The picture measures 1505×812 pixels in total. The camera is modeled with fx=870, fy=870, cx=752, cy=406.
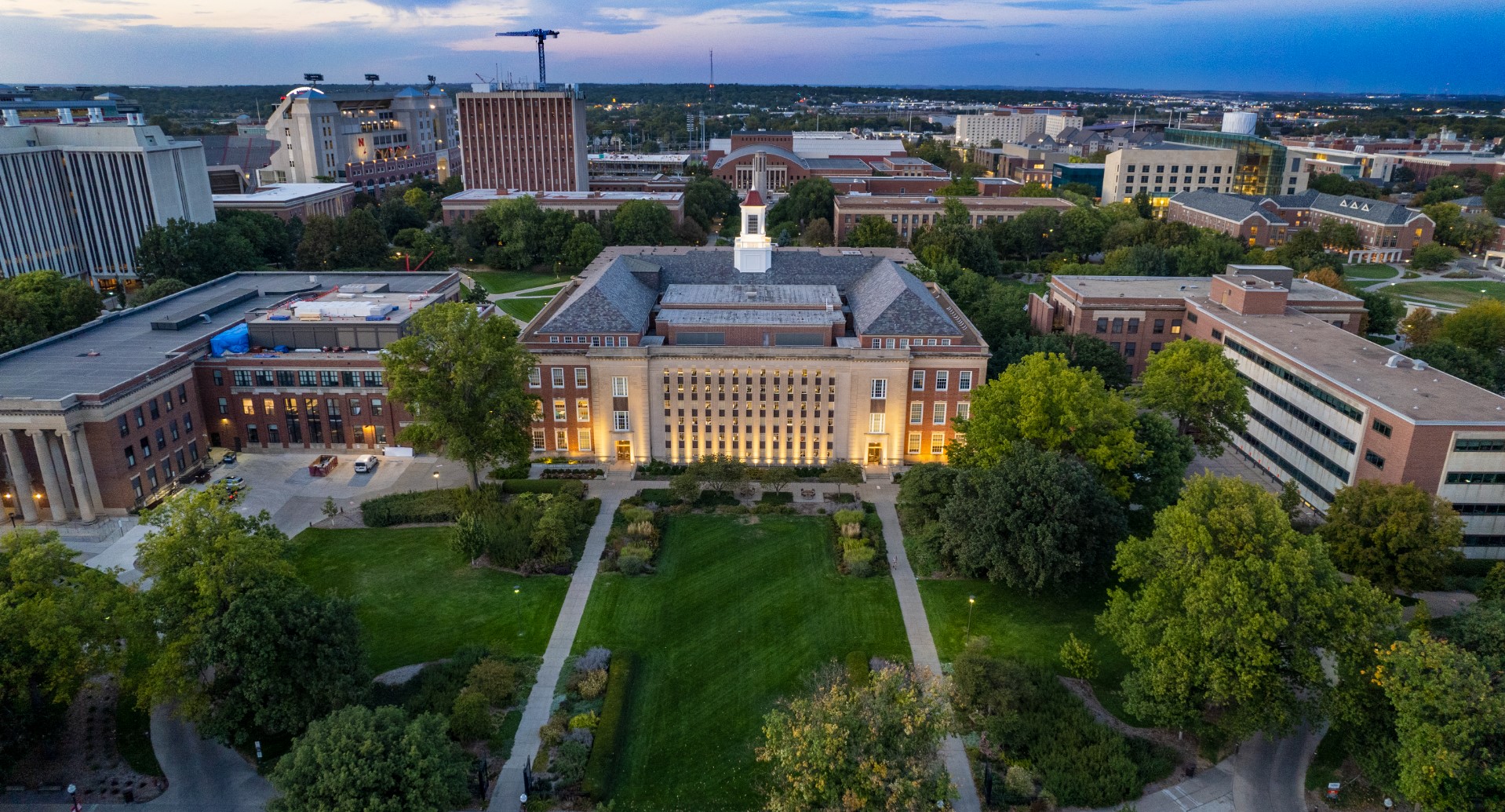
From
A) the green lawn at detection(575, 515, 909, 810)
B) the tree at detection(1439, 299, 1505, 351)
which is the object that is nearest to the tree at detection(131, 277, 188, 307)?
the green lawn at detection(575, 515, 909, 810)

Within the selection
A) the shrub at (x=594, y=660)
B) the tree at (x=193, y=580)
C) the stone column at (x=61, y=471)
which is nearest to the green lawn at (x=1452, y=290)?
the shrub at (x=594, y=660)

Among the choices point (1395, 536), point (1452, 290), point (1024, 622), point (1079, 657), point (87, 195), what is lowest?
point (1024, 622)

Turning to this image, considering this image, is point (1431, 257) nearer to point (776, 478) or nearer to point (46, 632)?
point (776, 478)

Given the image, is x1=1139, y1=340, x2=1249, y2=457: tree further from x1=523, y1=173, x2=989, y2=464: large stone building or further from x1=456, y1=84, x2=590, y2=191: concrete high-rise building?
x1=456, y1=84, x2=590, y2=191: concrete high-rise building

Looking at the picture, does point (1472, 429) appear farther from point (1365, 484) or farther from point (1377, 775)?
point (1377, 775)

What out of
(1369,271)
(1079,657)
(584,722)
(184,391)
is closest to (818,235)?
(1369,271)

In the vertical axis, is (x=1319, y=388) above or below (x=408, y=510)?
above
